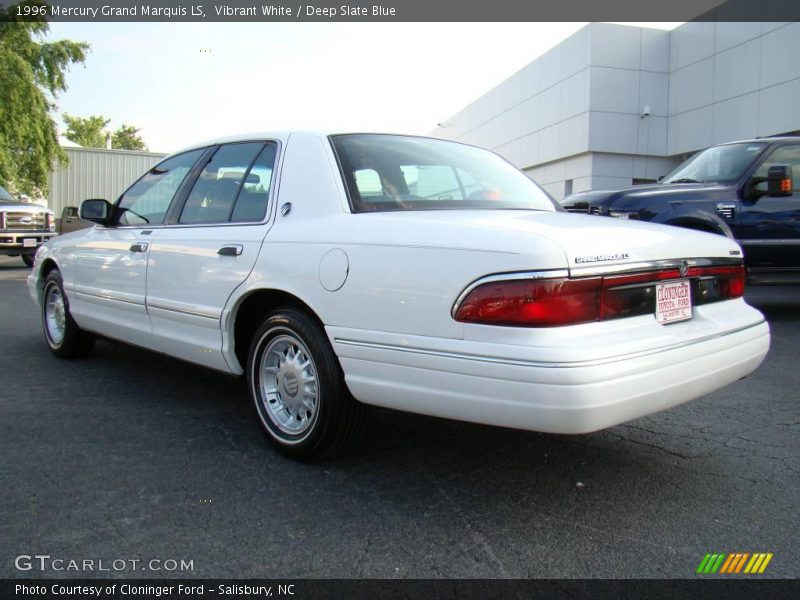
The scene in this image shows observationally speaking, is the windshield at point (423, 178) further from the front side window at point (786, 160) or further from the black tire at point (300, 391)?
the front side window at point (786, 160)

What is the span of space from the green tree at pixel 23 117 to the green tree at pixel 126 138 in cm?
6527

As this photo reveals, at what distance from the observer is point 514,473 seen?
303cm

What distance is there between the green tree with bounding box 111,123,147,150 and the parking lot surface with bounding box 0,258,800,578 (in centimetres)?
9195

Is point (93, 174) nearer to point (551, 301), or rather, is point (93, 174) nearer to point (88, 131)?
point (551, 301)

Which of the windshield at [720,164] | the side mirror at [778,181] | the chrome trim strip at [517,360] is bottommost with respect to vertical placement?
the chrome trim strip at [517,360]

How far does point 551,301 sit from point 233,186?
6.97ft

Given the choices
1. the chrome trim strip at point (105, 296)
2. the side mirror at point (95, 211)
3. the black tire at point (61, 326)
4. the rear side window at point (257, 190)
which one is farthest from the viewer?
the black tire at point (61, 326)

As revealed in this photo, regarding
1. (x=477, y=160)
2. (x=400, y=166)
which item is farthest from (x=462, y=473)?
(x=477, y=160)

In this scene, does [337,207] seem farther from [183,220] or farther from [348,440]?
[183,220]

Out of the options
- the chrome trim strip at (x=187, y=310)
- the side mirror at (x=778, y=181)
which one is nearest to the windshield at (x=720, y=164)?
the side mirror at (x=778, y=181)

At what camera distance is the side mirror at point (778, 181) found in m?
6.93

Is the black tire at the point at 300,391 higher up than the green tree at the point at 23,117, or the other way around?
the green tree at the point at 23,117

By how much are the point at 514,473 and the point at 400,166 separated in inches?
62.1
